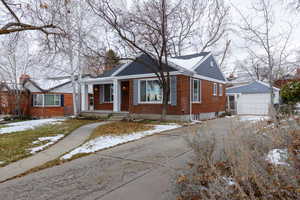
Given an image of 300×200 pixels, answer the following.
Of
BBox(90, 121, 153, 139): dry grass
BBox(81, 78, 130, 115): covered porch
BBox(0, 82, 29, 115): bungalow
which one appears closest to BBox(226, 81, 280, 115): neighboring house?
BBox(81, 78, 130, 115): covered porch

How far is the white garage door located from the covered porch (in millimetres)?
Result: 11272

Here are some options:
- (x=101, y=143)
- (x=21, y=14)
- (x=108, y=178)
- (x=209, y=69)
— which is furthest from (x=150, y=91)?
(x=108, y=178)

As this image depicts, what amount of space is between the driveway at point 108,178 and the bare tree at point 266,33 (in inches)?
361

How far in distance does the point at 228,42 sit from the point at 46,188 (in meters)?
26.1

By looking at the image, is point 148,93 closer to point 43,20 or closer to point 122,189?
point 43,20

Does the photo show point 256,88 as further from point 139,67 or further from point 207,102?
point 139,67

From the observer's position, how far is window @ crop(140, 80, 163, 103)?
12.6 meters

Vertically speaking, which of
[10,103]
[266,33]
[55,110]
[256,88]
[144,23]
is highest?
[144,23]

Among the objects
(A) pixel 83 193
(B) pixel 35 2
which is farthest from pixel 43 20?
(A) pixel 83 193

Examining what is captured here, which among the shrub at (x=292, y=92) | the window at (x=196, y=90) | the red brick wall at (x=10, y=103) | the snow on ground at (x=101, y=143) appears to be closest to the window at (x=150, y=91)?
the window at (x=196, y=90)

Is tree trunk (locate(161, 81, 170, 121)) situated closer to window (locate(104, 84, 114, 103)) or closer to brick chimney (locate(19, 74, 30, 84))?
window (locate(104, 84, 114, 103))

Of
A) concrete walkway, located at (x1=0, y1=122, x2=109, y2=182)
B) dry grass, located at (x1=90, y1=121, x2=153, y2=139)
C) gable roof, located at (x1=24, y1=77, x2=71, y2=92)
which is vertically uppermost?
gable roof, located at (x1=24, y1=77, x2=71, y2=92)

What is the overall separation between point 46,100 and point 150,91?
41.2 ft

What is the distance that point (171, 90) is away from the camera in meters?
12.1
